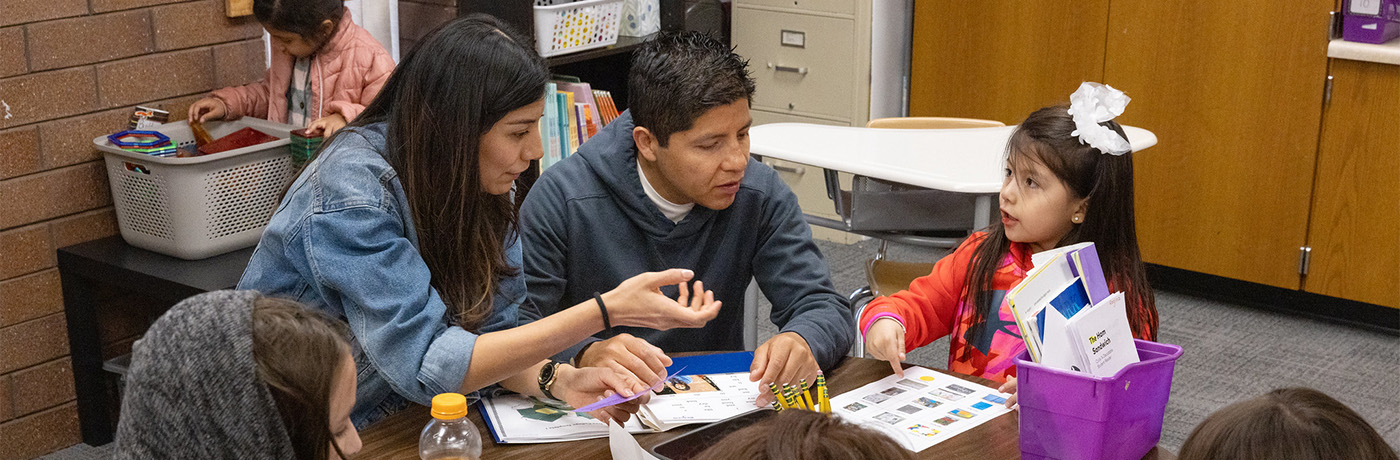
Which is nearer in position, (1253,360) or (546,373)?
(546,373)

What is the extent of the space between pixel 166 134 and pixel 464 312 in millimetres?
1468

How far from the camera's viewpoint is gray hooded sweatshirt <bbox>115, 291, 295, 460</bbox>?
904mm

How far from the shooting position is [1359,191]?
134 inches

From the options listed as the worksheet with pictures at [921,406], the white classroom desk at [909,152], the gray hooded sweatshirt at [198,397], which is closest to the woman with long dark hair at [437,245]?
the worksheet with pictures at [921,406]

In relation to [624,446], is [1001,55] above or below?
above

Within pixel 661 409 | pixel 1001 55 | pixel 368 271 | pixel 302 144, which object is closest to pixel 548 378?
pixel 661 409

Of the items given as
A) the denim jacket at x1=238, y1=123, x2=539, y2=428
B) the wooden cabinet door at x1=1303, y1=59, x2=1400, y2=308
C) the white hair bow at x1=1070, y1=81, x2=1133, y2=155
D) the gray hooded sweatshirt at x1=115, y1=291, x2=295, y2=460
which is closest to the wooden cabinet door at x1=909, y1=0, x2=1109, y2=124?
the wooden cabinet door at x1=1303, y1=59, x2=1400, y2=308

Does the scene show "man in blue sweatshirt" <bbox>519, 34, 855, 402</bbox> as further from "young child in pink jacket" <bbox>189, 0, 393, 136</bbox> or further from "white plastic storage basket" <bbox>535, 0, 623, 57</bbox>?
"white plastic storage basket" <bbox>535, 0, 623, 57</bbox>

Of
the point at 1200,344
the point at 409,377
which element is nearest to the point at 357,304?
the point at 409,377

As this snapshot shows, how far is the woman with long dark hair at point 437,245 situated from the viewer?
145cm

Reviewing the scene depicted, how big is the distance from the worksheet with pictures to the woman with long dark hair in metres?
0.23

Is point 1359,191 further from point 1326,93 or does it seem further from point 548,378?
point 548,378

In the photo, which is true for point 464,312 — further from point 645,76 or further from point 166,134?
point 166,134

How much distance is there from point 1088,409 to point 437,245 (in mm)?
820
